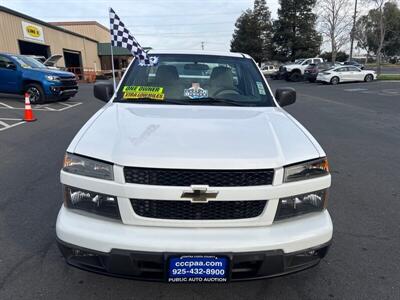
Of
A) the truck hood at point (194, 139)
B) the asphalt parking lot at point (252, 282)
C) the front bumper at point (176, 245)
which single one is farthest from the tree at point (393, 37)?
the front bumper at point (176, 245)

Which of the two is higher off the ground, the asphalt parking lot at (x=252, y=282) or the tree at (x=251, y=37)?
the tree at (x=251, y=37)

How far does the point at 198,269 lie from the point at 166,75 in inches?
88.9

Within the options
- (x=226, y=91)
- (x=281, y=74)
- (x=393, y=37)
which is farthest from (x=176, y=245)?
(x=393, y=37)

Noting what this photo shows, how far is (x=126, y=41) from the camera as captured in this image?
4383 millimetres

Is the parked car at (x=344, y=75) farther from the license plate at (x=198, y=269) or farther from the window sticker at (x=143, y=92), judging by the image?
the license plate at (x=198, y=269)

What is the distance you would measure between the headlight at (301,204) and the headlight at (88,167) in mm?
1100

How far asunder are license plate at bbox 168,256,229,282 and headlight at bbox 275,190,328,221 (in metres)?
0.48

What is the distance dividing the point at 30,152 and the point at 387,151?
22.0 ft

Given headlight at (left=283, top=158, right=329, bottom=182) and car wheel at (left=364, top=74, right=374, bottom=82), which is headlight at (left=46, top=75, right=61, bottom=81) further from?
car wheel at (left=364, top=74, right=374, bottom=82)

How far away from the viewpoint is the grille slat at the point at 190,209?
221cm

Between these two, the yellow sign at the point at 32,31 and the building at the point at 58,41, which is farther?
the yellow sign at the point at 32,31

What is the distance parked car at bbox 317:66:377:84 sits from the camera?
28.6 meters

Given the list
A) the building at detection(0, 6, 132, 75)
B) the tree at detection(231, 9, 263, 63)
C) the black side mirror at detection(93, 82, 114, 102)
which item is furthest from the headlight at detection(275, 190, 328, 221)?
the tree at detection(231, 9, 263, 63)

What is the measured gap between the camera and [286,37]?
174 ft
